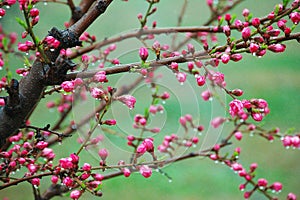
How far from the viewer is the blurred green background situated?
1.82 meters

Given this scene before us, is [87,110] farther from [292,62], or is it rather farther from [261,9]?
[261,9]

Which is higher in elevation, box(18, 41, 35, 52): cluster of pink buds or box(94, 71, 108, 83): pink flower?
box(18, 41, 35, 52): cluster of pink buds

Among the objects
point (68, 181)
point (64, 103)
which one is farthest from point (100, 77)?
point (64, 103)

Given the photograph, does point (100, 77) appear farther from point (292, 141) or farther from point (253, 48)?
point (292, 141)

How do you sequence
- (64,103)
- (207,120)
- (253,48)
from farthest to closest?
(207,120), (64,103), (253,48)

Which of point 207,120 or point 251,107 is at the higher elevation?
point 251,107

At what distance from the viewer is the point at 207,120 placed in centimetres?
129

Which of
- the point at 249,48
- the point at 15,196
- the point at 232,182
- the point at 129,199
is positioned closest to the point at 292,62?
the point at 232,182

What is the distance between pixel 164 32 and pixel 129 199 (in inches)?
49.0

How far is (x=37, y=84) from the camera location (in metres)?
0.51

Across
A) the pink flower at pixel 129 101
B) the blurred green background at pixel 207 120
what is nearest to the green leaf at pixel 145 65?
the pink flower at pixel 129 101

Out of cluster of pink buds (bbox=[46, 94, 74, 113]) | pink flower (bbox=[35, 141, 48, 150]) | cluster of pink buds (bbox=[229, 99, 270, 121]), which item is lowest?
cluster of pink buds (bbox=[46, 94, 74, 113])

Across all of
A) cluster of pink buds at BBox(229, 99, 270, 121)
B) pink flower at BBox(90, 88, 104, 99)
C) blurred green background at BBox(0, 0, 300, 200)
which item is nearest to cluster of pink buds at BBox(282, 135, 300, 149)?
cluster of pink buds at BBox(229, 99, 270, 121)

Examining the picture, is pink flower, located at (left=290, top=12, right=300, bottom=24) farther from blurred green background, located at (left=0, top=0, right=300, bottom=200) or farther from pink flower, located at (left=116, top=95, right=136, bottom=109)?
blurred green background, located at (left=0, top=0, right=300, bottom=200)
